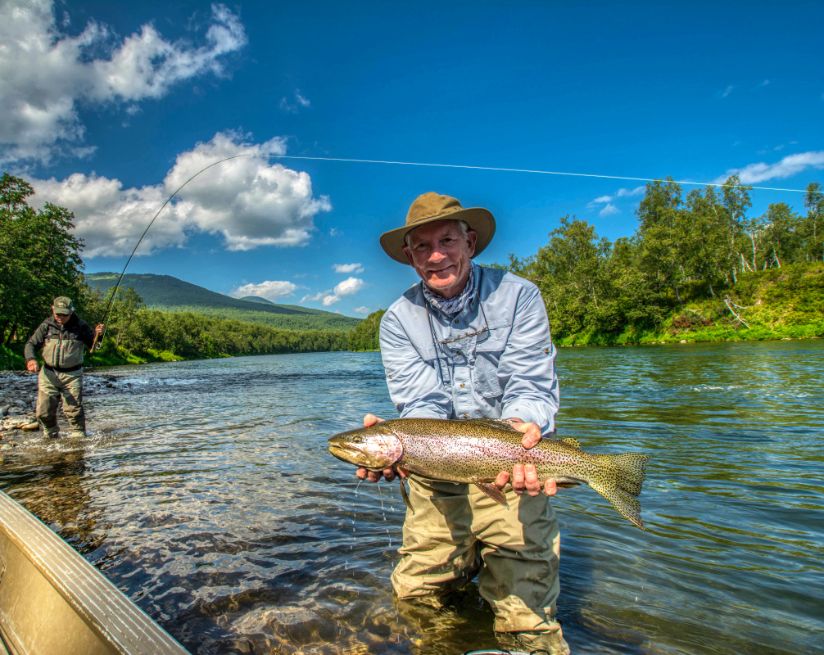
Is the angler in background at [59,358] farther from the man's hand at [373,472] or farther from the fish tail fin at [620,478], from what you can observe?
the fish tail fin at [620,478]

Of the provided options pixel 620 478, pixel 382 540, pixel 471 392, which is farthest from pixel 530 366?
pixel 382 540

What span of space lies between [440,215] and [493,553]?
239cm

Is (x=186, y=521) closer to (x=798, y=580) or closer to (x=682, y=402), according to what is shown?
(x=798, y=580)

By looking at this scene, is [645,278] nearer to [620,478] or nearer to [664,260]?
[664,260]

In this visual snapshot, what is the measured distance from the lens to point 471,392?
12.2 feet

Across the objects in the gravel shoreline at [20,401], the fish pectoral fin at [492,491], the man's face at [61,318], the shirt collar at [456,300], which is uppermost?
the man's face at [61,318]

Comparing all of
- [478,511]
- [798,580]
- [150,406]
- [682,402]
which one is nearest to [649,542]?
[798,580]

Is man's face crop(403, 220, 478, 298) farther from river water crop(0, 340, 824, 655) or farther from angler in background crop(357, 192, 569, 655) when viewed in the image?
river water crop(0, 340, 824, 655)

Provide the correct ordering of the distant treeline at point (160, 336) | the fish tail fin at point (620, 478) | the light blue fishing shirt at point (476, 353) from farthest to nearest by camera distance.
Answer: the distant treeline at point (160, 336) → the light blue fishing shirt at point (476, 353) → the fish tail fin at point (620, 478)

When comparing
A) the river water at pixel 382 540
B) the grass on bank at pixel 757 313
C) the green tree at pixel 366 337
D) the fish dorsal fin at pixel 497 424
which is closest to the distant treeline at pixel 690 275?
the grass on bank at pixel 757 313

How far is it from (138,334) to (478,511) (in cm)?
9526

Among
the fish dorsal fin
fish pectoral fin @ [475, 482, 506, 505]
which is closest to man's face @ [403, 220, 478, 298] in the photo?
the fish dorsal fin

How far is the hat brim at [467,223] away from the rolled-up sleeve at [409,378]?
0.59 m

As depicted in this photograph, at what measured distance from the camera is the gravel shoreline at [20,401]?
12.4 meters
